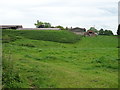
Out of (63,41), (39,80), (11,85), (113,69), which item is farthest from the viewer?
(63,41)

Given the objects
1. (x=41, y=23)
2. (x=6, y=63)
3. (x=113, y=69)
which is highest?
(x=41, y=23)

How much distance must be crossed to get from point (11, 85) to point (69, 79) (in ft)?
7.67

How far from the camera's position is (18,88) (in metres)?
5.68

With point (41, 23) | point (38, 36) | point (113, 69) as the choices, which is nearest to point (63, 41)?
point (38, 36)

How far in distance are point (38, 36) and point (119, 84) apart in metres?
33.2

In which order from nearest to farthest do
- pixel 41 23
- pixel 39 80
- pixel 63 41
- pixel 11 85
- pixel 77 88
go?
pixel 11 85, pixel 77 88, pixel 39 80, pixel 63 41, pixel 41 23

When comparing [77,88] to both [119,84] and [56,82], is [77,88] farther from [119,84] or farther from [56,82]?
[119,84]

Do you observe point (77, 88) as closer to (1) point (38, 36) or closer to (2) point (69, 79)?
(2) point (69, 79)

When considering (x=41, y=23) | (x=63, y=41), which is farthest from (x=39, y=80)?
(x=41, y=23)

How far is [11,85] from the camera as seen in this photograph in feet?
18.6

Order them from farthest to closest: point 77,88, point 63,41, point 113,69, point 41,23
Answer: point 41,23 → point 63,41 → point 113,69 → point 77,88

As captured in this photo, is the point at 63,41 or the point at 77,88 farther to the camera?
the point at 63,41

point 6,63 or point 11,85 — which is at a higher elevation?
point 6,63

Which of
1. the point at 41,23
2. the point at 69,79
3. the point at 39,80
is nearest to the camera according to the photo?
the point at 39,80
